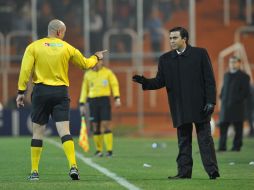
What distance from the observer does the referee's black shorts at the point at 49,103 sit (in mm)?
12805

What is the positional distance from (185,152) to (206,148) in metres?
0.33

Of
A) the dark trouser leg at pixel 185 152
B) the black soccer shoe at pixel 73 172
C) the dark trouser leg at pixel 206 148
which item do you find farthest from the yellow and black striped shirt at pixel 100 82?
the black soccer shoe at pixel 73 172

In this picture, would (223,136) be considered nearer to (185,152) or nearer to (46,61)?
(185,152)

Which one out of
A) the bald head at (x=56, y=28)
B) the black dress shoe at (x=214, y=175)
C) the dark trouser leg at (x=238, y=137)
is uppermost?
the bald head at (x=56, y=28)

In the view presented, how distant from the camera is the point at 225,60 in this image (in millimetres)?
32938

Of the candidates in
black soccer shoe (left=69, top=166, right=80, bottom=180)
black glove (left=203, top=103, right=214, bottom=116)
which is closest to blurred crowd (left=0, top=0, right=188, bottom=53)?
black glove (left=203, top=103, right=214, bottom=116)

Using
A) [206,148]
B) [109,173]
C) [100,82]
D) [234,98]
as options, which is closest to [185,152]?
[206,148]

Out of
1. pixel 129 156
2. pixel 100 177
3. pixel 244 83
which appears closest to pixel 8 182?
pixel 100 177

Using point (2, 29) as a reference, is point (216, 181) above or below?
below

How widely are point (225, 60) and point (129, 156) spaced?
13759 millimetres

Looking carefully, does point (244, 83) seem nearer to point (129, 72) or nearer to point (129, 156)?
point (129, 156)

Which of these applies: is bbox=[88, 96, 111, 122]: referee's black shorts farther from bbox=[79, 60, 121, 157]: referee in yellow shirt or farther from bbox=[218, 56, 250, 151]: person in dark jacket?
bbox=[218, 56, 250, 151]: person in dark jacket

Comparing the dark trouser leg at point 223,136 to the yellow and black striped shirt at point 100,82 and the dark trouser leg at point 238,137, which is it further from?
the yellow and black striped shirt at point 100,82

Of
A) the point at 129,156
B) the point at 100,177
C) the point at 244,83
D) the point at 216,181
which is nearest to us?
the point at 216,181
